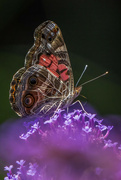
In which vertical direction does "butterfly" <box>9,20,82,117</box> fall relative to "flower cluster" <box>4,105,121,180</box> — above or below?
above

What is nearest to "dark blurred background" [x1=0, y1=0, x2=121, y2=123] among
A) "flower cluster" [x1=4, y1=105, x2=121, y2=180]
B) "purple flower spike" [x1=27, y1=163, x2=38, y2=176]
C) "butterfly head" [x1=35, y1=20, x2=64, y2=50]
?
"butterfly head" [x1=35, y1=20, x2=64, y2=50]

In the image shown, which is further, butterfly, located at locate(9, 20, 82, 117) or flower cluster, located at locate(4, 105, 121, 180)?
butterfly, located at locate(9, 20, 82, 117)

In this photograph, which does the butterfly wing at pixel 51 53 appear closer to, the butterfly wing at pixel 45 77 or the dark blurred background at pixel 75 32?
the butterfly wing at pixel 45 77

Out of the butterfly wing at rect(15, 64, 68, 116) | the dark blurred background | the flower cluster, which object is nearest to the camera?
the flower cluster

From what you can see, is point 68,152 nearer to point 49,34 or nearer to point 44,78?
point 44,78

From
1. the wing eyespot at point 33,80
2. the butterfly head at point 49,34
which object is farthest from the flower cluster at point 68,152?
the butterfly head at point 49,34

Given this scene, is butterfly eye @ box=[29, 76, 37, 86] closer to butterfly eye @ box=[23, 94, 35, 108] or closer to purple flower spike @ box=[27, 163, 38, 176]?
butterfly eye @ box=[23, 94, 35, 108]

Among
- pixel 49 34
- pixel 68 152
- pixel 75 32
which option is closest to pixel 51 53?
pixel 49 34
